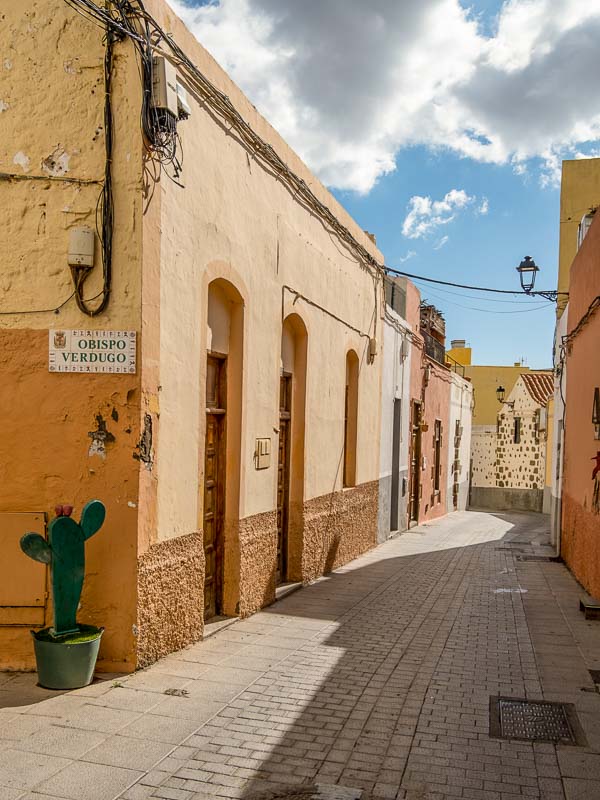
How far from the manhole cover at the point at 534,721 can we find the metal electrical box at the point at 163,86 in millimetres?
5025

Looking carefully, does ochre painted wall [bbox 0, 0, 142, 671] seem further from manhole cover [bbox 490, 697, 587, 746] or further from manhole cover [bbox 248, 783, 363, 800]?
manhole cover [bbox 490, 697, 587, 746]

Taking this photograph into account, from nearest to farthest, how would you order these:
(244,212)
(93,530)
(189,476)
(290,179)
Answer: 1. (93,530)
2. (189,476)
3. (244,212)
4. (290,179)

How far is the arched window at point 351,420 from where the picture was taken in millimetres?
12993

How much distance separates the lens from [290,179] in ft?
30.2

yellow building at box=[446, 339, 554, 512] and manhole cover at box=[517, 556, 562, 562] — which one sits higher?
yellow building at box=[446, 339, 554, 512]

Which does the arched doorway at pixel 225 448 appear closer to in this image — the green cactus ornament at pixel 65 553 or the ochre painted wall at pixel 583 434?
the green cactus ornament at pixel 65 553

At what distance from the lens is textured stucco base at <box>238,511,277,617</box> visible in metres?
7.98

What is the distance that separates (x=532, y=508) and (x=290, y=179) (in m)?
25.8

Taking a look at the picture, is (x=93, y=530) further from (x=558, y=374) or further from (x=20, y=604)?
(x=558, y=374)

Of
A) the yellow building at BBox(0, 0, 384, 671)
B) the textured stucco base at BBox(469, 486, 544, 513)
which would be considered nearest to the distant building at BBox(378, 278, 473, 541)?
the textured stucco base at BBox(469, 486, 544, 513)

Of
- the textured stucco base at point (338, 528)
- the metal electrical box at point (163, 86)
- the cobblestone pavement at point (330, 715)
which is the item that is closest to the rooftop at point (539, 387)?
the textured stucco base at point (338, 528)

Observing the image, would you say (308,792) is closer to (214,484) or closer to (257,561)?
(214,484)

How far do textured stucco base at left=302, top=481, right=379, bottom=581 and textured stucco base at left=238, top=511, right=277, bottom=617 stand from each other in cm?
149

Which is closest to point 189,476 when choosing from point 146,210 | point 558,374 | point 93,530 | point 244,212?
point 93,530
